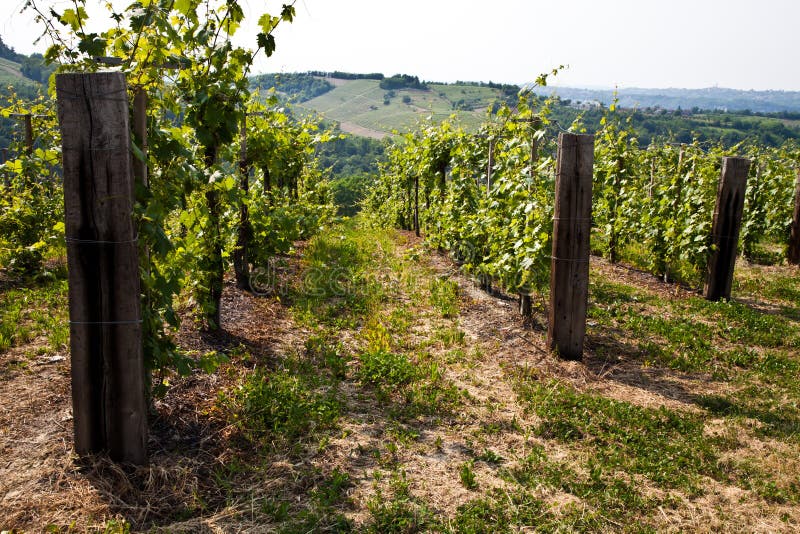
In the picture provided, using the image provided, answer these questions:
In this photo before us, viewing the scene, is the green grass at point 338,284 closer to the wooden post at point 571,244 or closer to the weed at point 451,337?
the weed at point 451,337

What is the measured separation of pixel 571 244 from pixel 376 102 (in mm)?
113636

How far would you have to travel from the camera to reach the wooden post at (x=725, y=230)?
24.5 feet

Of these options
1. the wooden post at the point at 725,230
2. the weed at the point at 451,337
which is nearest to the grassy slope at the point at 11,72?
the weed at the point at 451,337

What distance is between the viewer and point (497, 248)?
659 cm

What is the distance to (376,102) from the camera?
113m

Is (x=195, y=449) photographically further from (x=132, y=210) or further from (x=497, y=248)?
(x=497, y=248)

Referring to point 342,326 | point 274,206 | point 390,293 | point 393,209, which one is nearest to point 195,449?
point 342,326

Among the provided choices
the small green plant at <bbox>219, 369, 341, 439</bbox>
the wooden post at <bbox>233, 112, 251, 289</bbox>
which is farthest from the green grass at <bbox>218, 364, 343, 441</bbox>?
the wooden post at <bbox>233, 112, 251, 289</bbox>

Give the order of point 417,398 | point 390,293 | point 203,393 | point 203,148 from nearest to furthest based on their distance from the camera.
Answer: point 203,393, point 417,398, point 203,148, point 390,293

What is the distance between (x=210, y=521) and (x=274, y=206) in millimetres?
4859

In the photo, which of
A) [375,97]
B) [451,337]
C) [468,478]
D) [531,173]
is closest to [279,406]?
[468,478]

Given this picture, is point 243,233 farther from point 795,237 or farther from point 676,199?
point 795,237

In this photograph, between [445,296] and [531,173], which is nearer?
[531,173]

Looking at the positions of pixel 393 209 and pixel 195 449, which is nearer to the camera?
pixel 195 449
